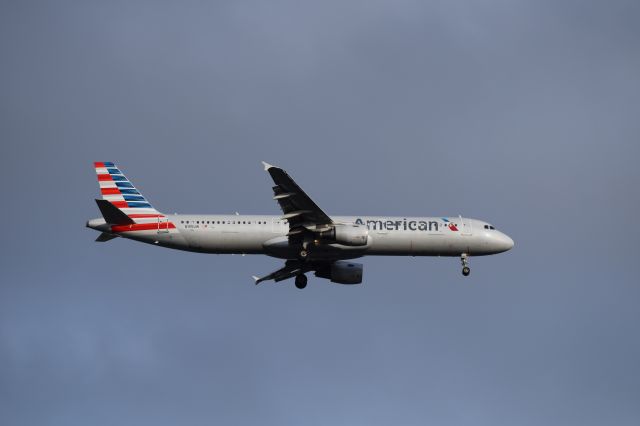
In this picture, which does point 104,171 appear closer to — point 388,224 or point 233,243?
point 233,243

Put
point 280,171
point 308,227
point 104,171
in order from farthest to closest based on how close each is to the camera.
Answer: point 104,171, point 308,227, point 280,171

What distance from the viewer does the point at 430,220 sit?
65125 millimetres

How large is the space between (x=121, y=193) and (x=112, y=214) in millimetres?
4170

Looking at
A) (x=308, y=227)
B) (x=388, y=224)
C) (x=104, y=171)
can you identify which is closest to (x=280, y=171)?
(x=308, y=227)

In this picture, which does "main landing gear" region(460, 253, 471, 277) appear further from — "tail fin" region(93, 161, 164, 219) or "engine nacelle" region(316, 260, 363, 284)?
"tail fin" region(93, 161, 164, 219)

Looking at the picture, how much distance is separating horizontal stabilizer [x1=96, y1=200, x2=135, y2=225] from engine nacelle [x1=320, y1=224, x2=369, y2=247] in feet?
42.3

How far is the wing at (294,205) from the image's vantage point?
5759 cm

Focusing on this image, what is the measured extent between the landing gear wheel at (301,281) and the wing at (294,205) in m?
7.05

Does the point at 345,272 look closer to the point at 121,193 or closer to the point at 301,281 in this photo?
the point at 301,281

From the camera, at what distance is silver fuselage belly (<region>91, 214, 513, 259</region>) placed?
62.4 m

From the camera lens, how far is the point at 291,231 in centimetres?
6184

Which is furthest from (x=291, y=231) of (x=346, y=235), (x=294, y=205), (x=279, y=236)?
(x=346, y=235)

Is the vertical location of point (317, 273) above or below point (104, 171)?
below

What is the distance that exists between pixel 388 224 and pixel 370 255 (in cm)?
244
